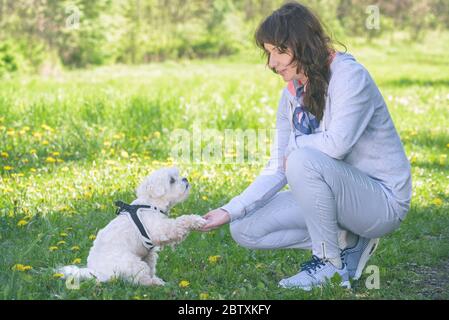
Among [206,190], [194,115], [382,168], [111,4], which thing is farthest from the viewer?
[111,4]

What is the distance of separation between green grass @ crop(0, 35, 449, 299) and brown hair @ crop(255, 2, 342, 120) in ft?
3.34

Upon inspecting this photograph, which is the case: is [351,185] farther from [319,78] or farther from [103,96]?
[103,96]

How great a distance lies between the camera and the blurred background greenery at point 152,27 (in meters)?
16.3

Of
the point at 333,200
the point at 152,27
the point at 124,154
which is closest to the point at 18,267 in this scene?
the point at 333,200

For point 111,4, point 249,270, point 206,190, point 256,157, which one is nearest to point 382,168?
point 249,270

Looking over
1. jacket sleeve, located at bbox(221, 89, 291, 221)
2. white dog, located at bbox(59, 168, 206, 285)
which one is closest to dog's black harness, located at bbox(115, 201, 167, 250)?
white dog, located at bbox(59, 168, 206, 285)

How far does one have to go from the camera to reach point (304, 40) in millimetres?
3771

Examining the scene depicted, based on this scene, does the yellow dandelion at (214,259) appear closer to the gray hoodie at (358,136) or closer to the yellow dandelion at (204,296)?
the gray hoodie at (358,136)

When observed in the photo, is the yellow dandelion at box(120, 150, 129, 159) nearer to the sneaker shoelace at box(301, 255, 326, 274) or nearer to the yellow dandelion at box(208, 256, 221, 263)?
the yellow dandelion at box(208, 256, 221, 263)

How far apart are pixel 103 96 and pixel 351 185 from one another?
5.11m

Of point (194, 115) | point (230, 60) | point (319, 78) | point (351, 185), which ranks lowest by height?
point (230, 60)

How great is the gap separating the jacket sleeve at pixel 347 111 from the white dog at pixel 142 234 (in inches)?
29.4

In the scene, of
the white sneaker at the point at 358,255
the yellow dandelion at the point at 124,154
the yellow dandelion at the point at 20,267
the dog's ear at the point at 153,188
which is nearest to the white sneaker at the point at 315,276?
the white sneaker at the point at 358,255

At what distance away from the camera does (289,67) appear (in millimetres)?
3852
